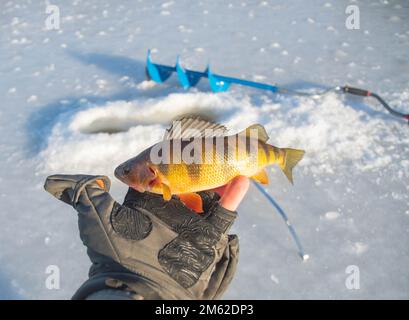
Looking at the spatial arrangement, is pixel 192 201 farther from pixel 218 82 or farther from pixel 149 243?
pixel 218 82

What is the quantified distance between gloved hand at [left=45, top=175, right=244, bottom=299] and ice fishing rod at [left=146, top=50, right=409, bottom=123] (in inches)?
73.8

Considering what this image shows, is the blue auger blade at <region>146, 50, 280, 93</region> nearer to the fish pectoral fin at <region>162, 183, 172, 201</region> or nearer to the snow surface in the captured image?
the snow surface

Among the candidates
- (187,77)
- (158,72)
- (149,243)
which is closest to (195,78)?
(187,77)

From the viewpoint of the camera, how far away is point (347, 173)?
287cm

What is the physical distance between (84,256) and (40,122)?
1580 mm

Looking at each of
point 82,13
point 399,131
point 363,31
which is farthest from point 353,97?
point 82,13

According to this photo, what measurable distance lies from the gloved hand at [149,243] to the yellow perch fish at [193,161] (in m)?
0.11

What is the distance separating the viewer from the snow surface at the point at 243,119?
243 centimetres

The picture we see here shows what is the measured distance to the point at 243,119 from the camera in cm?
332

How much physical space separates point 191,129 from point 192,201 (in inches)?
13.3

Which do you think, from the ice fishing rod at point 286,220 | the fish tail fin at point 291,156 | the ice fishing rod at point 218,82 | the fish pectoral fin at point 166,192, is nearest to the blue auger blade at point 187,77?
the ice fishing rod at point 218,82

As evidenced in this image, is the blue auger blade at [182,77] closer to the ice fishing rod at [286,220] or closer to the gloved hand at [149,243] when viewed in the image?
the ice fishing rod at [286,220]

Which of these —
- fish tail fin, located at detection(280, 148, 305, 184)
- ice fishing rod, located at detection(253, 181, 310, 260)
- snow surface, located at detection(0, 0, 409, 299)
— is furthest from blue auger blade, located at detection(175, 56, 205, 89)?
fish tail fin, located at detection(280, 148, 305, 184)
